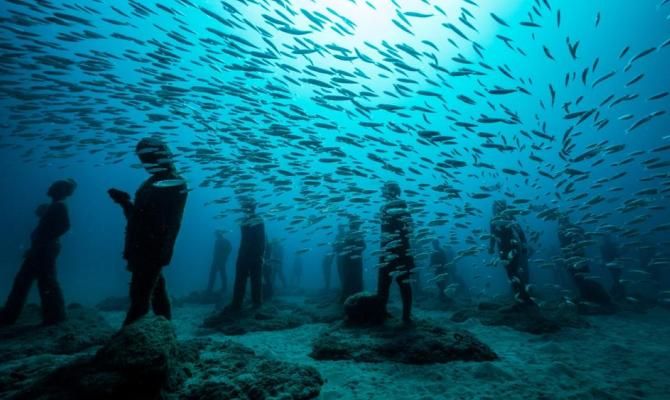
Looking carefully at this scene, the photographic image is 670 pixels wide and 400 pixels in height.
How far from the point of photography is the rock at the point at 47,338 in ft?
17.3

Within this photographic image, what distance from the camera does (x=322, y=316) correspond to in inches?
368

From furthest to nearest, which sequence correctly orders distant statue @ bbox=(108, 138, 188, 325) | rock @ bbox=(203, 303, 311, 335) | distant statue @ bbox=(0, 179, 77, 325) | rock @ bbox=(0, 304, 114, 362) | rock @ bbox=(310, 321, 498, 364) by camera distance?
rock @ bbox=(203, 303, 311, 335) < distant statue @ bbox=(0, 179, 77, 325) < rock @ bbox=(0, 304, 114, 362) < rock @ bbox=(310, 321, 498, 364) < distant statue @ bbox=(108, 138, 188, 325)

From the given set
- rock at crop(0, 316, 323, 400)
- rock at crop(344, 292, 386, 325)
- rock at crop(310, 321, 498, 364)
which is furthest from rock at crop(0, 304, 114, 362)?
rock at crop(344, 292, 386, 325)

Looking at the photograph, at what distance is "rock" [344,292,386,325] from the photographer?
675 centimetres

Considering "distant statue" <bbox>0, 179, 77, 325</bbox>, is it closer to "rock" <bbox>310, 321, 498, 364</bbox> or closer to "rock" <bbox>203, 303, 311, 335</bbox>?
"rock" <bbox>203, 303, 311, 335</bbox>

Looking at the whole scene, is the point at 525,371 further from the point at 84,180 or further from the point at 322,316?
the point at 84,180

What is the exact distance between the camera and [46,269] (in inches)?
288

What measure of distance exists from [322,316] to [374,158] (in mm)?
5325

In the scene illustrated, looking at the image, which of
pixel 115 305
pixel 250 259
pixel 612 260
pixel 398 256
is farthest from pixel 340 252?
pixel 612 260

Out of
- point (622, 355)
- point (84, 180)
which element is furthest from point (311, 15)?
point (84, 180)

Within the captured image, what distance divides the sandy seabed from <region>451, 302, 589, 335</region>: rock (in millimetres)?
289

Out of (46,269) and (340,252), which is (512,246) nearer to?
(340,252)

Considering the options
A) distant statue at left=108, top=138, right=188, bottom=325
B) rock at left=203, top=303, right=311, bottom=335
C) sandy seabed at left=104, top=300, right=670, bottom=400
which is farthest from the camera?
rock at left=203, top=303, right=311, bottom=335

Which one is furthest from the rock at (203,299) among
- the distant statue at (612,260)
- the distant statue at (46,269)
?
the distant statue at (612,260)
